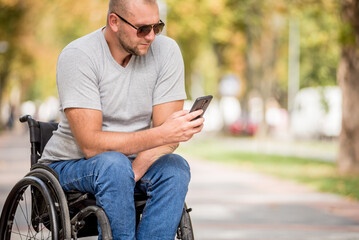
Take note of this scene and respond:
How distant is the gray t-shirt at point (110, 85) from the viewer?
3.58 meters

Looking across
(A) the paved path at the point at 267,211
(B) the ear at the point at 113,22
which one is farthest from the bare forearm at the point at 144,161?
(A) the paved path at the point at 267,211

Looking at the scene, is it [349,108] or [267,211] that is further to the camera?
[349,108]

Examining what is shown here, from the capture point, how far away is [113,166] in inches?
134

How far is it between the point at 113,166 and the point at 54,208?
1.29ft

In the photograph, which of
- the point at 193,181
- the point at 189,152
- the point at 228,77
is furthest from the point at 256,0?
the point at 193,181

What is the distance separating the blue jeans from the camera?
11.2ft

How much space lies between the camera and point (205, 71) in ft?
212

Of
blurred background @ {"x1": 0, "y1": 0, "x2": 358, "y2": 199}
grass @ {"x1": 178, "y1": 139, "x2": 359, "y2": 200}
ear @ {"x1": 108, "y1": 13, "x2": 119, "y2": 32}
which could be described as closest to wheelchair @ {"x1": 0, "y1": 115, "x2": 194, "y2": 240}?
ear @ {"x1": 108, "y1": 13, "x2": 119, "y2": 32}

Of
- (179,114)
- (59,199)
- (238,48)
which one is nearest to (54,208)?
(59,199)

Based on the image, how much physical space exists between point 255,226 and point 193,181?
5505 millimetres

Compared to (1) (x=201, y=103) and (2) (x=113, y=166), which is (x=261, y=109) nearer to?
(1) (x=201, y=103)

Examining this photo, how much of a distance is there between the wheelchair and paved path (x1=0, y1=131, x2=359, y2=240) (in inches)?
114

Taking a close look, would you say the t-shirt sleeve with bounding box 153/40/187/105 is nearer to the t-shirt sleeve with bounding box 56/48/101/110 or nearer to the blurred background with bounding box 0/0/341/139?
the t-shirt sleeve with bounding box 56/48/101/110

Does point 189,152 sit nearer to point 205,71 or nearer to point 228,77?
point 228,77
